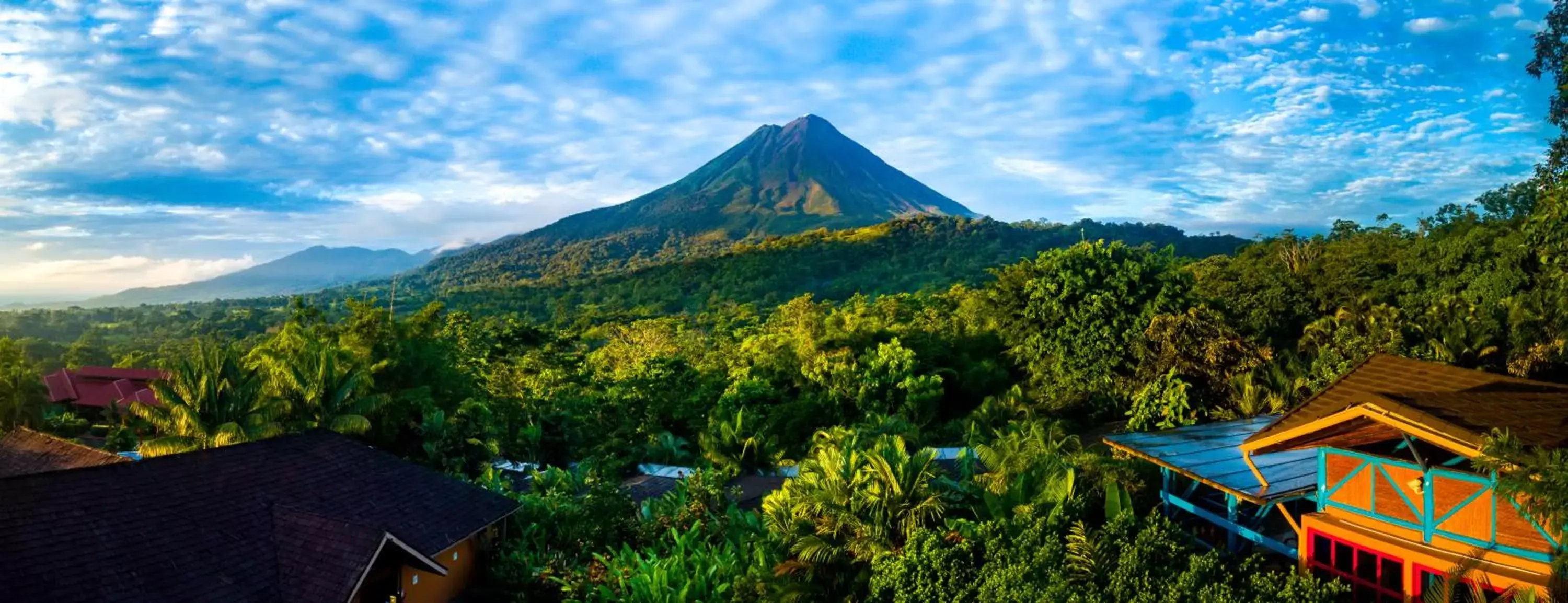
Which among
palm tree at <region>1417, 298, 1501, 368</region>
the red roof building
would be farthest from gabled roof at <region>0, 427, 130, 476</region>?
palm tree at <region>1417, 298, 1501, 368</region>

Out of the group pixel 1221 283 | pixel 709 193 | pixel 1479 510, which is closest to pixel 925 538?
pixel 1479 510

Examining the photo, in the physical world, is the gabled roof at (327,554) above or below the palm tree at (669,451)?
above

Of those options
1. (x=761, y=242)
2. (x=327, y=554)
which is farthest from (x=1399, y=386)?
(x=761, y=242)

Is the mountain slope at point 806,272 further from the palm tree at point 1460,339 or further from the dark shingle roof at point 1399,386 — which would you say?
the dark shingle roof at point 1399,386

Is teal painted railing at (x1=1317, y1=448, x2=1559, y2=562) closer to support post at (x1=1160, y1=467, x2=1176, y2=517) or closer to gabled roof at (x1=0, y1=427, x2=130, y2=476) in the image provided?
support post at (x1=1160, y1=467, x2=1176, y2=517)

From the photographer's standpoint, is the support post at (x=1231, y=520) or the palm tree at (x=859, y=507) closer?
the support post at (x=1231, y=520)

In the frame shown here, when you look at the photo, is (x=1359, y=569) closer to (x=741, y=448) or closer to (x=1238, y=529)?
(x=1238, y=529)

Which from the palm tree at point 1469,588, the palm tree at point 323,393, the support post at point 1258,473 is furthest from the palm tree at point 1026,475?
the palm tree at point 323,393
